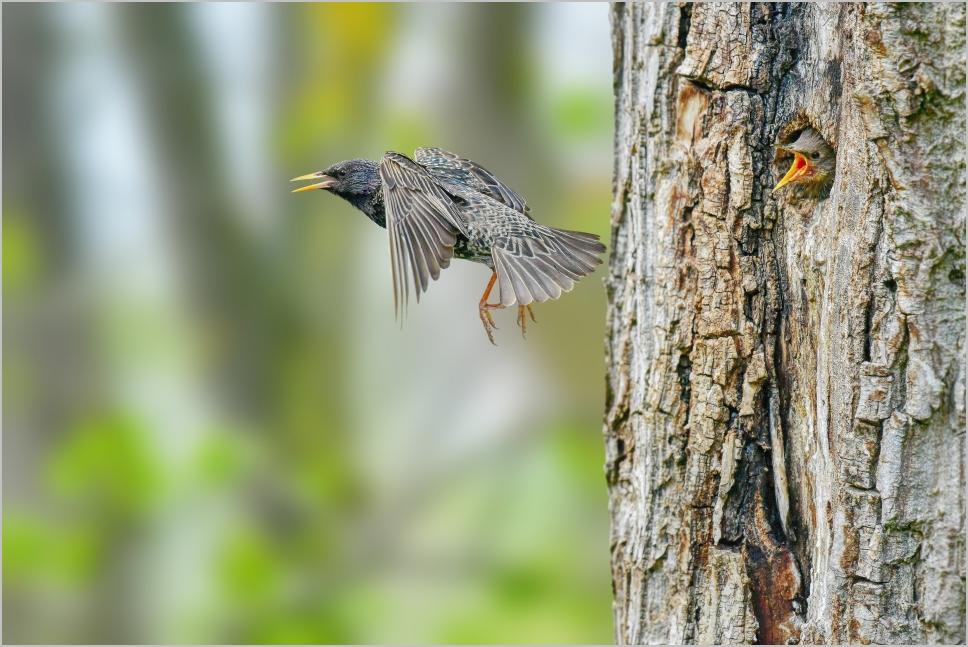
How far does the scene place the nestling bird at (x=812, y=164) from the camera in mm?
2412

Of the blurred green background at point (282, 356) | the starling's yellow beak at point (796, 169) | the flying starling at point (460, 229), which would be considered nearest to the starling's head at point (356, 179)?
the flying starling at point (460, 229)

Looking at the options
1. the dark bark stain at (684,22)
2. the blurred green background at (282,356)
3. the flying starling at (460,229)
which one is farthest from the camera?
the blurred green background at (282,356)

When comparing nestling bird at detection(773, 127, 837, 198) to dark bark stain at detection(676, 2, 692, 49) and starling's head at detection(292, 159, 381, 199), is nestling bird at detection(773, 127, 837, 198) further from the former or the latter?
starling's head at detection(292, 159, 381, 199)

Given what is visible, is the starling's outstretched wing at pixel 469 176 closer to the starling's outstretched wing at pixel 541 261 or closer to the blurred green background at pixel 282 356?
the starling's outstretched wing at pixel 541 261

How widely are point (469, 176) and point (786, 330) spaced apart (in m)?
1.69

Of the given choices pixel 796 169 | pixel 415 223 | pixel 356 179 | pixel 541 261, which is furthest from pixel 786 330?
pixel 356 179

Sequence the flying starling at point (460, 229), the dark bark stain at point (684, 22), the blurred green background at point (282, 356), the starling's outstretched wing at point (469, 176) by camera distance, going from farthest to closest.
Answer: the blurred green background at point (282, 356) → the starling's outstretched wing at point (469, 176) → the flying starling at point (460, 229) → the dark bark stain at point (684, 22)

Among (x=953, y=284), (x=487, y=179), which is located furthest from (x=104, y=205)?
(x=953, y=284)

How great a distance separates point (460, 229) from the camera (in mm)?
3123

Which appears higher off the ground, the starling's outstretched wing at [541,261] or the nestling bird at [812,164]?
the nestling bird at [812,164]

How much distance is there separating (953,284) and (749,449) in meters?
0.84

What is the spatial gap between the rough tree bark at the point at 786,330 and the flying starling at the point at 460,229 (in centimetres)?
28

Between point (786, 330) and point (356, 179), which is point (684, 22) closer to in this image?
point (786, 330)

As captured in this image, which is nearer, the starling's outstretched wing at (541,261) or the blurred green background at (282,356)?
the starling's outstretched wing at (541,261)
